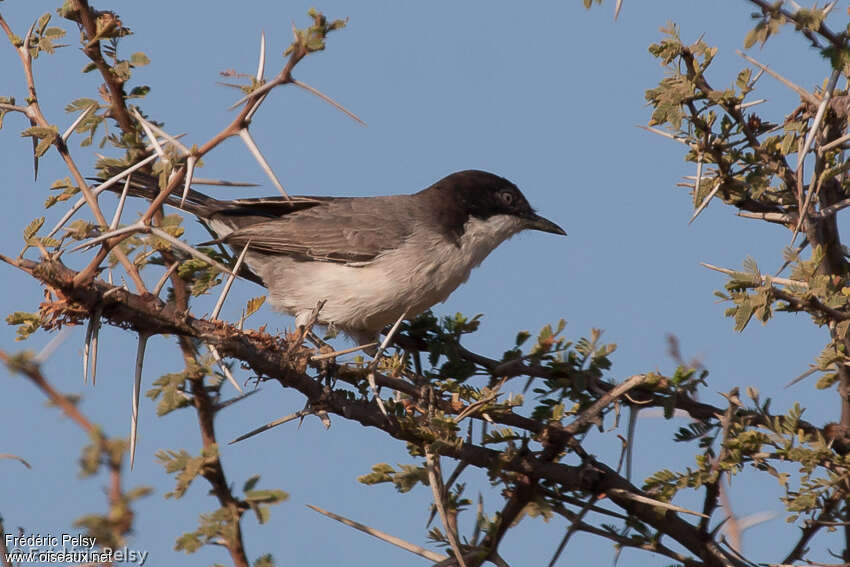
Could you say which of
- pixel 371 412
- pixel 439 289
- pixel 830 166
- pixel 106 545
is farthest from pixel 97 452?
pixel 439 289

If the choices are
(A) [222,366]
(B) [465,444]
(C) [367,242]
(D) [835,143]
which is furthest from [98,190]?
(C) [367,242]

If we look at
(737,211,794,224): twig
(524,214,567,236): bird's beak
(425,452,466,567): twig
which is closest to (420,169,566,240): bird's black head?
(524,214,567,236): bird's beak

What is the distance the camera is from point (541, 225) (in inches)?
282

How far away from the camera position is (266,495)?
2086 millimetres

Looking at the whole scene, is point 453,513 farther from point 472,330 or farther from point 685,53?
point 685,53

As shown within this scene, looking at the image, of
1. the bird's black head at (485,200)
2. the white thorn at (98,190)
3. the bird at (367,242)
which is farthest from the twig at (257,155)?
the bird's black head at (485,200)

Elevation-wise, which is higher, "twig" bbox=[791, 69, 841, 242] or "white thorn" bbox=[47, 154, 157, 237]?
"twig" bbox=[791, 69, 841, 242]

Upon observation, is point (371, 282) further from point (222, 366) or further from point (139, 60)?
point (222, 366)

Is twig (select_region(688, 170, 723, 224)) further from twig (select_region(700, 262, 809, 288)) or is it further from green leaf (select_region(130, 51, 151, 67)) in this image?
green leaf (select_region(130, 51, 151, 67))

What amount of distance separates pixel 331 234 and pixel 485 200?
1.21 m

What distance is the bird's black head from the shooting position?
706 centimetres

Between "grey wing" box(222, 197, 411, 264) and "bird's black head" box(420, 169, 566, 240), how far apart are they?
0.40m

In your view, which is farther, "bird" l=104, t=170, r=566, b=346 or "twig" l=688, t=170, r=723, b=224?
"bird" l=104, t=170, r=566, b=346

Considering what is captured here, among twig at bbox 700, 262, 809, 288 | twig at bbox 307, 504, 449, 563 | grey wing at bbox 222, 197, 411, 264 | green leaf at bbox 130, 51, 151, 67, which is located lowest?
twig at bbox 307, 504, 449, 563
